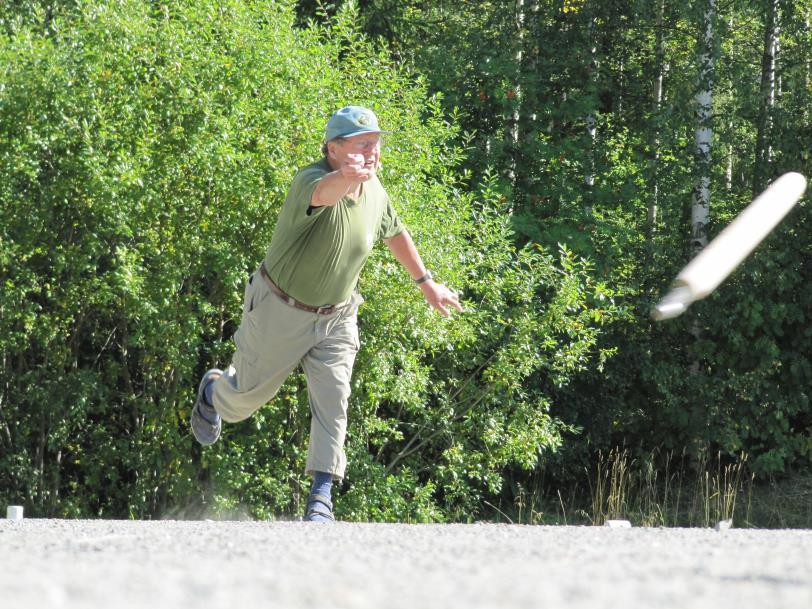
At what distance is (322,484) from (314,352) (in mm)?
722

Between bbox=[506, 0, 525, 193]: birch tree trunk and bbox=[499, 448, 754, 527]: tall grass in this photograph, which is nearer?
bbox=[499, 448, 754, 527]: tall grass

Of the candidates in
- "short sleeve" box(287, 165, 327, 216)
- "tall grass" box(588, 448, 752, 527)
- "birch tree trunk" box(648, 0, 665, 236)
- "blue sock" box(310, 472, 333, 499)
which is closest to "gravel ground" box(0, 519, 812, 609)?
"blue sock" box(310, 472, 333, 499)

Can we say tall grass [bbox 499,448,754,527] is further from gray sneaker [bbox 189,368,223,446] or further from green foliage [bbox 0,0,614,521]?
gray sneaker [bbox 189,368,223,446]

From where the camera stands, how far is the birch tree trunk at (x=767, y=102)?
13.1 m

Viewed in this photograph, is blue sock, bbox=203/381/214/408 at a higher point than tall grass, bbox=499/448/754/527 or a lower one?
higher

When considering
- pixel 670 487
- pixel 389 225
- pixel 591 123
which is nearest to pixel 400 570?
pixel 389 225

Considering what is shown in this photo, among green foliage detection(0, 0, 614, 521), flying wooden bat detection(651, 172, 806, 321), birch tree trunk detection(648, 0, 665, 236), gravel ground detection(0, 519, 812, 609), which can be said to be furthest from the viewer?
birch tree trunk detection(648, 0, 665, 236)

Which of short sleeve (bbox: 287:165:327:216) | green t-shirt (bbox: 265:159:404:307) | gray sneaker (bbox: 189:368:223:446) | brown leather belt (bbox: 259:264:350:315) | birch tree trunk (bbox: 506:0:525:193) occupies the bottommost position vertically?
gray sneaker (bbox: 189:368:223:446)

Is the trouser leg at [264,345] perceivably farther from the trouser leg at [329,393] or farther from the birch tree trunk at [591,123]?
the birch tree trunk at [591,123]

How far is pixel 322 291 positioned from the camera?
20.9ft

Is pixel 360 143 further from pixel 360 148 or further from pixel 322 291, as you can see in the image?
pixel 322 291

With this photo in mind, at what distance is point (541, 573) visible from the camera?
316 cm

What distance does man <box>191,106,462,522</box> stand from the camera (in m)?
6.04

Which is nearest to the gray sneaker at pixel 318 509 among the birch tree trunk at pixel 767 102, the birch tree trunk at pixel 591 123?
the birch tree trunk at pixel 591 123
